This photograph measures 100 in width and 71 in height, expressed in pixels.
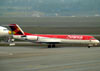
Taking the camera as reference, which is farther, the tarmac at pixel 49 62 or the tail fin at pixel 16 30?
the tail fin at pixel 16 30

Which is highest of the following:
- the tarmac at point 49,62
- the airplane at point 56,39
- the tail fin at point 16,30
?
the tail fin at point 16,30

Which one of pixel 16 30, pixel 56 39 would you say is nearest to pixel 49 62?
pixel 56 39

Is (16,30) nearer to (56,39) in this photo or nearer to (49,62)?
(56,39)

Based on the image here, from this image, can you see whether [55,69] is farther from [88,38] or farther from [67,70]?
[88,38]

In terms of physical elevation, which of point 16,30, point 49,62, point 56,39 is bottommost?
point 49,62

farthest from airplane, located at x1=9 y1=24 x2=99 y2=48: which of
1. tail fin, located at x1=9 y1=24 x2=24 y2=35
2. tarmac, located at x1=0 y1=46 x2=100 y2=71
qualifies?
tarmac, located at x1=0 y1=46 x2=100 y2=71

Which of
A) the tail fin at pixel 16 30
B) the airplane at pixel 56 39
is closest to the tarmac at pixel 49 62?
the airplane at pixel 56 39

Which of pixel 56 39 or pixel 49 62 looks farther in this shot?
pixel 56 39

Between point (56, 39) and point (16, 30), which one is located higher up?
point (16, 30)

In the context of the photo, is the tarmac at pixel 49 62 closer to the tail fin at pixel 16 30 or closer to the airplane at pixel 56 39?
the airplane at pixel 56 39

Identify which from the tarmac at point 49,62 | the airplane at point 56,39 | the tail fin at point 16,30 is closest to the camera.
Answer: the tarmac at point 49,62

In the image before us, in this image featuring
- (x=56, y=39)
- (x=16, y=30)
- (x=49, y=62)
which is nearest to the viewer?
(x=49, y=62)

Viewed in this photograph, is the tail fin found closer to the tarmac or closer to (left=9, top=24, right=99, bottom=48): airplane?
(left=9, top=24, right=99, bottom=48): airplane

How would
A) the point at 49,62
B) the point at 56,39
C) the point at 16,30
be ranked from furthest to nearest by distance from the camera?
the point at 16,30
the point at 56,39
the point at 49,62
